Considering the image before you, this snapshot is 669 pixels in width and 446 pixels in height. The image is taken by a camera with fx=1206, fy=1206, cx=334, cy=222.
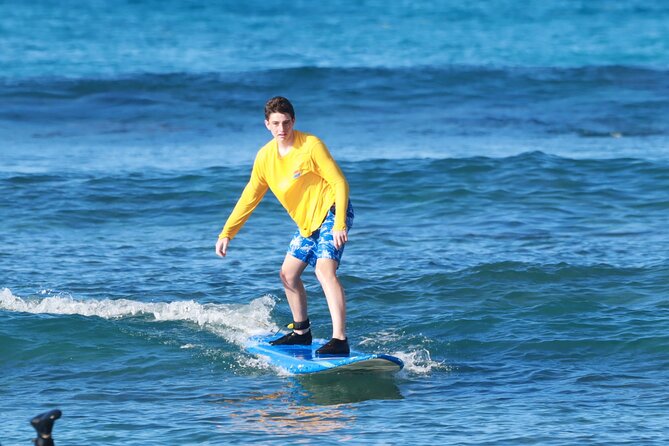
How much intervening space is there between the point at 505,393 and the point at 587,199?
7.46 meters

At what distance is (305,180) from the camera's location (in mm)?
8461

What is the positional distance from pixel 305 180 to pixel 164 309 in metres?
2.89

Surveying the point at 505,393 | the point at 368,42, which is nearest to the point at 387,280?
the point at 505,393

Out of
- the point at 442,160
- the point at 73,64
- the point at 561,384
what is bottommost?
the point at 561,384

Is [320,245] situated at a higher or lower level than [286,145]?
lower

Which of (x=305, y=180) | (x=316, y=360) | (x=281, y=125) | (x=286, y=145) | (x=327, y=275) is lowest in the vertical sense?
(x=316, y=360)

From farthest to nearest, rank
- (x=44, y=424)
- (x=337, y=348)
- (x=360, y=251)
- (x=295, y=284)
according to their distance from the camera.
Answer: (x=360, y=251), (x=295, y=284), (x=337, y=348), (x=44, y=424)

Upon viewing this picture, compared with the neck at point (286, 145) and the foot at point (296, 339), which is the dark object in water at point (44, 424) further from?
the foot at point (296, 339)

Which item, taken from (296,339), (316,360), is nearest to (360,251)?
(296,339)

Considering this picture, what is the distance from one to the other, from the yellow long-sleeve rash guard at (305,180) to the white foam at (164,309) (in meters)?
2.00

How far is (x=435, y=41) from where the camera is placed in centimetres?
3575

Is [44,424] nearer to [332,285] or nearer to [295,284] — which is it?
[332,285]

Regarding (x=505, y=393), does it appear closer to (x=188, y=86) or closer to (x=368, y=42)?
(x=188, y=86)

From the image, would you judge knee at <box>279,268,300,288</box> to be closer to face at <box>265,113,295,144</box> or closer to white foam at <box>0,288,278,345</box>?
face at <box>265,113,295,144</box>
